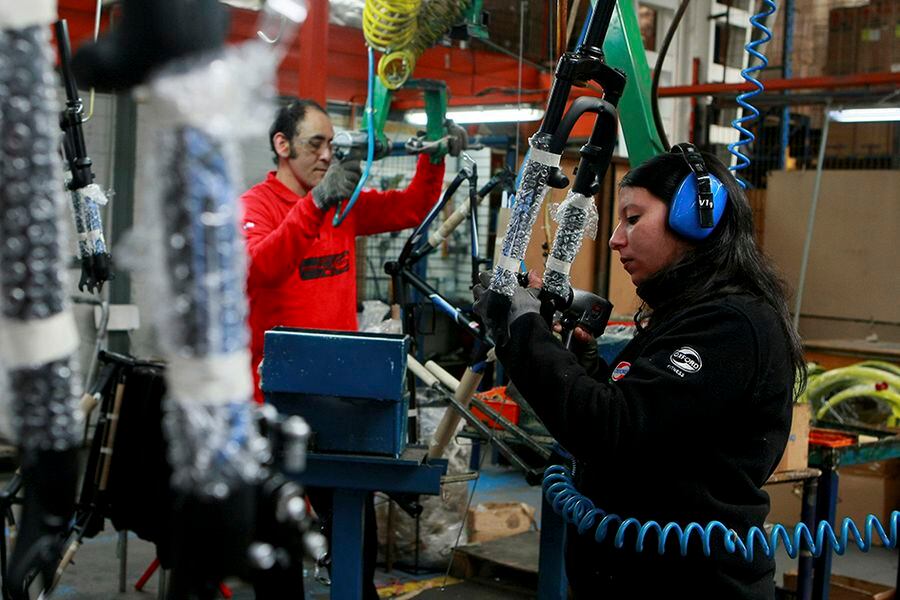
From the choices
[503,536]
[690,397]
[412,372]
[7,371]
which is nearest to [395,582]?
[503,536]

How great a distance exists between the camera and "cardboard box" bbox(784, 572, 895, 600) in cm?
362

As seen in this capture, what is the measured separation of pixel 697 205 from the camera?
179cm

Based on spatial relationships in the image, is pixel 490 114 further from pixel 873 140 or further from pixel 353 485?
pixel 353 485

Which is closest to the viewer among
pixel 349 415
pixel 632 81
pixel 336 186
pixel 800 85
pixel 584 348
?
pixel 584 348

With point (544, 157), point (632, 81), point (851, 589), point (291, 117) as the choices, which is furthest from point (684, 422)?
point (851, 589)

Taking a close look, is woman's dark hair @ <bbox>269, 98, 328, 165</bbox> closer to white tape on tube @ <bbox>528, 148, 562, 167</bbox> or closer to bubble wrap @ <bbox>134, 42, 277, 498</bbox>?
white tape on tube @ <bbox>528, 148, 562, 167</bbox>

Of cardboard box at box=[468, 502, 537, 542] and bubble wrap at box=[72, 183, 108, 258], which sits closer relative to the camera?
bubble wrap at box=[72, 183, 108, 258]

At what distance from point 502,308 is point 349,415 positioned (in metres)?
0.80

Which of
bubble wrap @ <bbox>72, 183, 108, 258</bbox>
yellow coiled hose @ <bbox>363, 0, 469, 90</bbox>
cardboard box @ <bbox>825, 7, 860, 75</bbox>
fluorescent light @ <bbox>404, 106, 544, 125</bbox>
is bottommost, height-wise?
bubble wrap @ <bbox>72, 183, 108, 258</bbox>

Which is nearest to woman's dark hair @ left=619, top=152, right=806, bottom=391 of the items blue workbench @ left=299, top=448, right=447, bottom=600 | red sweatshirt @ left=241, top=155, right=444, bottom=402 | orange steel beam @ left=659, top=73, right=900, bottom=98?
blue workbench @ left=299, top=448, right=447, bottom=600

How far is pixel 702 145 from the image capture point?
25.2 feet

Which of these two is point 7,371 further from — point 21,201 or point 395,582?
point 395,582

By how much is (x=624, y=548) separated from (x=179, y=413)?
4.31ft

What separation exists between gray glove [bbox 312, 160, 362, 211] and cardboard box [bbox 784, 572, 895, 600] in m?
2.28
